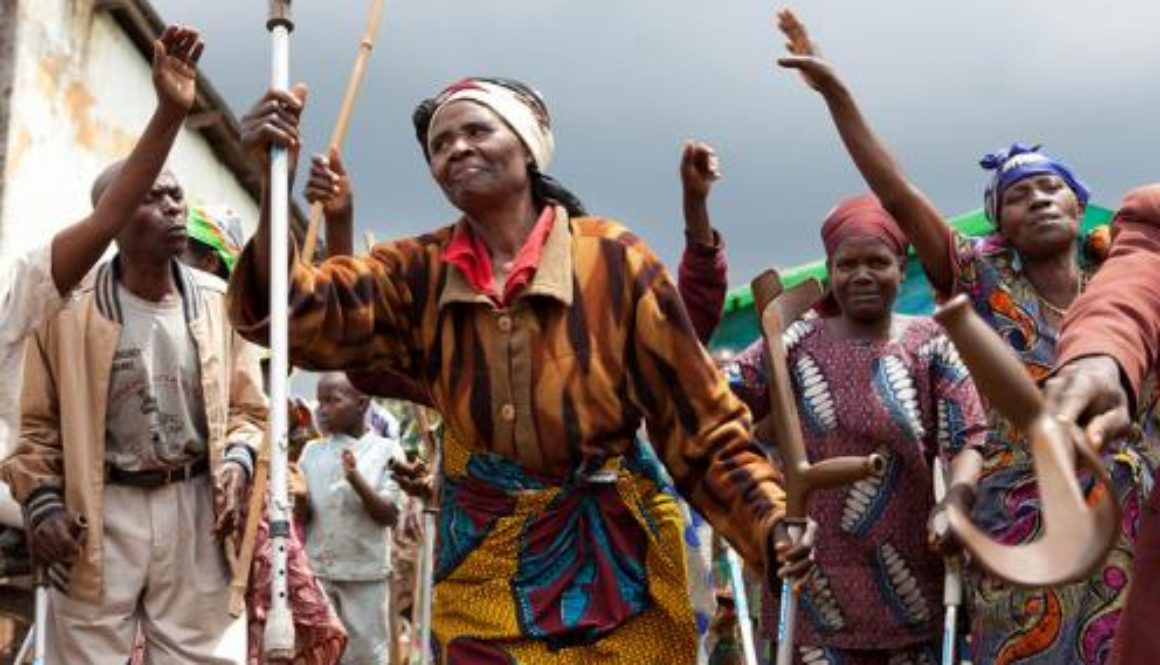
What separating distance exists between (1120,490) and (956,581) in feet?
2.35

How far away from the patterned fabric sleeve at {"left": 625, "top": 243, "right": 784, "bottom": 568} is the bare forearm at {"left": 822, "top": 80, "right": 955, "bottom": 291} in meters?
0.84

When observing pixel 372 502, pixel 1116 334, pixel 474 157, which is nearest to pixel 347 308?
pixel 474 157

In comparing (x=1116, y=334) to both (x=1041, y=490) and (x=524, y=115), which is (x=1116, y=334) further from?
(x=524, y=115)

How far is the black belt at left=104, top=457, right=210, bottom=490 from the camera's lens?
5520 millimetres

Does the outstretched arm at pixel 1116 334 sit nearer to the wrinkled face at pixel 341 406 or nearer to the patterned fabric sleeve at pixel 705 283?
the patterned fabric sleeve at pixel 705 283

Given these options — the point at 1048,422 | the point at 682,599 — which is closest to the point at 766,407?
the point at 682,599

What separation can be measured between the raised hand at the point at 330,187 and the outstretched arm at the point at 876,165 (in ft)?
3.75

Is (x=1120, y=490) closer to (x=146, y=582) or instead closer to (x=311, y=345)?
(x=311, y=345)

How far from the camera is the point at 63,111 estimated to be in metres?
16.4

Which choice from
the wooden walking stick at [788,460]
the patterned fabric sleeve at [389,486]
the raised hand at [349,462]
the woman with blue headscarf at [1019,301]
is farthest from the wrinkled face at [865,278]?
the patterned fabric sleeve at [389,486]

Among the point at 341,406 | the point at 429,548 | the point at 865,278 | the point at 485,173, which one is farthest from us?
the point at 341,406

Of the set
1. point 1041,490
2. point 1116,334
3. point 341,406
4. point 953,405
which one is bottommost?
point 1041,490

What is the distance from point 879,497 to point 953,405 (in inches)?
13.7

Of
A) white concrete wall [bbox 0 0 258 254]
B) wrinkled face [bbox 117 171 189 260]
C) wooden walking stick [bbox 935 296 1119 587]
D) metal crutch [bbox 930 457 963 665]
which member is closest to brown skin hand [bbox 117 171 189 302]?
wrinkled face [bbox 117 171 189 260]
